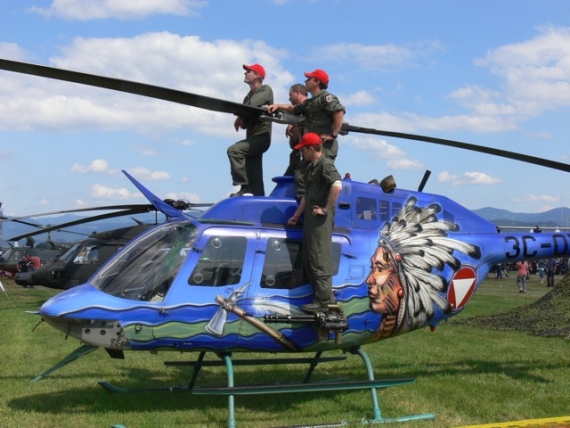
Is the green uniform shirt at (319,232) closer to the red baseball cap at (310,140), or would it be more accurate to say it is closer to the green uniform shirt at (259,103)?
the red baseball cap at (310,140)

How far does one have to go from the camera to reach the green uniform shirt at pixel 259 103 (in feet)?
26.4

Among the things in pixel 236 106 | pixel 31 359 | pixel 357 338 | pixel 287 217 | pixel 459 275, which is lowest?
pixel 31 359

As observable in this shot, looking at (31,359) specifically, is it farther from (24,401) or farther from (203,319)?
(203,319)

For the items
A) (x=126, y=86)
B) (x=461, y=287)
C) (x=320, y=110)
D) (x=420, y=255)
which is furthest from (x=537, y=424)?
(x=126, y=86)

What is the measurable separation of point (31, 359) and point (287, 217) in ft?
19.7

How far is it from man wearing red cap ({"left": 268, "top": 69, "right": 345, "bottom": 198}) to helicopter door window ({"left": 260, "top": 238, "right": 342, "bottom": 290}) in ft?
2.15

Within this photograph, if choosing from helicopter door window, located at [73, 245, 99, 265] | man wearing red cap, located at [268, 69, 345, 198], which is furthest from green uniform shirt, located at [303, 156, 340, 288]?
helicopter door window, located at [73, 245, 99, 265]

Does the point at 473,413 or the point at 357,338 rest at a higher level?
the point at 357,338

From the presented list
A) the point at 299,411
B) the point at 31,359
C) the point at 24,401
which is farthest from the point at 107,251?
the point at 299,411

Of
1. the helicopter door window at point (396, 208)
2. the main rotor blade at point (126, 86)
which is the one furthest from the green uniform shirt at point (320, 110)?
the helicopter door window at point (396, 208)

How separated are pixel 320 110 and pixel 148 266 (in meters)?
2.48

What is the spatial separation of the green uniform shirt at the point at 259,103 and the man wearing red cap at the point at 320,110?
69cm

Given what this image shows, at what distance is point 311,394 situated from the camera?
8625mm

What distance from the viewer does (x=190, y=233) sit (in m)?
7.19
